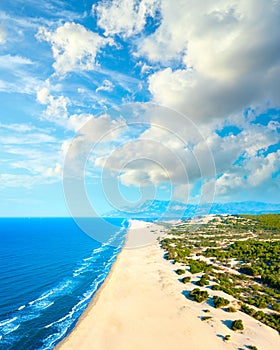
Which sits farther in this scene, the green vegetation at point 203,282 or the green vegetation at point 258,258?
the green vegetation at point 258,258

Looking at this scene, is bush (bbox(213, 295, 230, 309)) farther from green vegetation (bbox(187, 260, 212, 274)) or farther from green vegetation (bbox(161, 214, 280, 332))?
green vegetation (bbox(187, 260, 212, 274))

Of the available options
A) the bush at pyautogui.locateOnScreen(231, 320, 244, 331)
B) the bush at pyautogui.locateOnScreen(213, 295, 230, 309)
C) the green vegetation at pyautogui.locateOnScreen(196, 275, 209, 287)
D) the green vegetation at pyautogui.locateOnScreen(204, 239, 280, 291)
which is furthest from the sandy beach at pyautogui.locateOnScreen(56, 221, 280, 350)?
the green vegetation at pyautogui.locateOnScreen(204, 239, 280, 291)

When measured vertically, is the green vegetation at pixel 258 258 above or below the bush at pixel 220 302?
above

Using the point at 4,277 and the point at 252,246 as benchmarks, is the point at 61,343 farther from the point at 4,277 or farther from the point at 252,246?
the point at 252,246

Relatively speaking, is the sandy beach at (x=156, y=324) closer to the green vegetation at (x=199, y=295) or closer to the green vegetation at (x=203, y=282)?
the green vegetation at (x=199, y=295)

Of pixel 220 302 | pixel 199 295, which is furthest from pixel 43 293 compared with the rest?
pixel 220 302

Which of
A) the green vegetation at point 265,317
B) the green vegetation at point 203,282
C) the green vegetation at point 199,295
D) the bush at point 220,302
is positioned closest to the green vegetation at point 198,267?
the green vegetation at point 203,282

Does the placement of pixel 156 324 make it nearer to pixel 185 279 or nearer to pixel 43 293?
pixel 185 279

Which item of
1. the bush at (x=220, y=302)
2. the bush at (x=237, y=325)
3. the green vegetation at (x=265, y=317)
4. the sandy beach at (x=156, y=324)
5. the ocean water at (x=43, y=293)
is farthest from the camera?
the bush at (x=220, y=302)
